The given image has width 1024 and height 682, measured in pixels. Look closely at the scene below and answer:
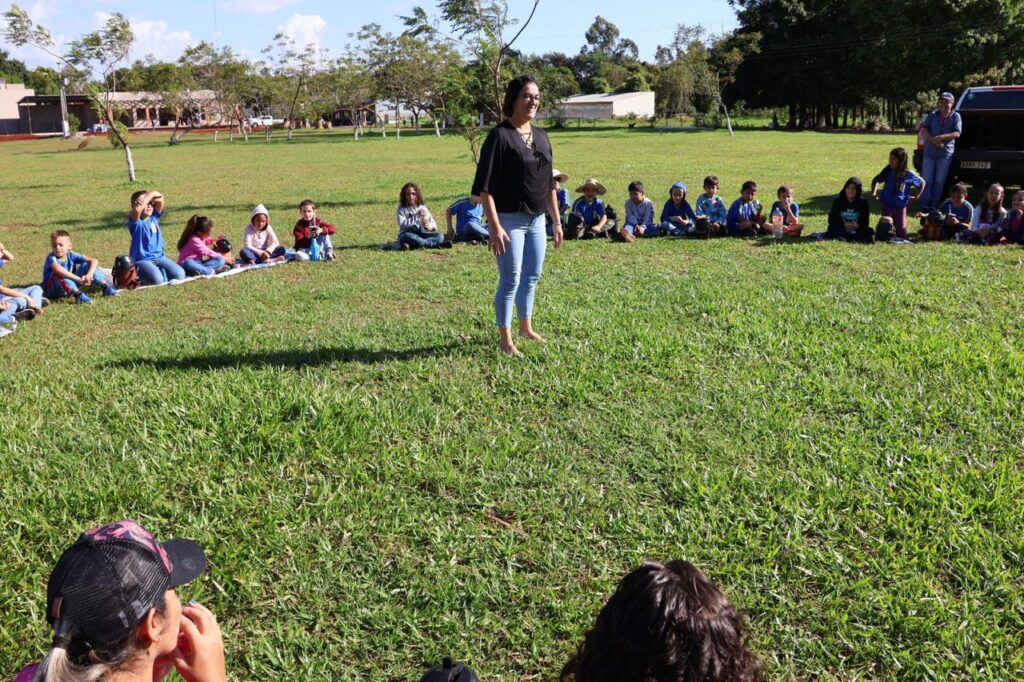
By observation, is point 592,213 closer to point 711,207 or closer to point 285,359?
point 711,207

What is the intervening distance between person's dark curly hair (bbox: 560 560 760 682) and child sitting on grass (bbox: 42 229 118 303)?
8346mm

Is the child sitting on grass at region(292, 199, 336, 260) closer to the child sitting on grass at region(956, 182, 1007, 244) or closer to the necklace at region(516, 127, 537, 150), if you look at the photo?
the necklace at region(516, 127, 537, 150)

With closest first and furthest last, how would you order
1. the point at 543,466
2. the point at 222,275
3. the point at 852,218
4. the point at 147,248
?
the point at 543,466, the point at 147,248, the point at 222,275, the point at 852,218

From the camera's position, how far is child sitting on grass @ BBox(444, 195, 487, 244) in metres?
11.6

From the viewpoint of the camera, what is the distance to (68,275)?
855 cm

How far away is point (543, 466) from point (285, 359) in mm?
2479

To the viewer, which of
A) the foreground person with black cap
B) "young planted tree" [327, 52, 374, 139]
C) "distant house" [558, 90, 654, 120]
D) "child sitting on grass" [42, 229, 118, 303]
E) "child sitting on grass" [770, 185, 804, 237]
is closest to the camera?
the foreground person with black cap

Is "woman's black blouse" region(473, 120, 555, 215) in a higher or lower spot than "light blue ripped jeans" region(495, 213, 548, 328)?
higher

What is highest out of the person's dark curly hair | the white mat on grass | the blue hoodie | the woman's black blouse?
the woman's black blouse

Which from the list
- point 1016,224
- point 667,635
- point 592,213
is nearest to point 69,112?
point 592,213

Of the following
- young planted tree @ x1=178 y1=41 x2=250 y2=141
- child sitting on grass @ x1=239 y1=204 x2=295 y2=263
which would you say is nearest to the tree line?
young planted tree @ x1=178 y1=41 x2=250 y2=141

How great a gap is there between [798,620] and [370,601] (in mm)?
A: 1637

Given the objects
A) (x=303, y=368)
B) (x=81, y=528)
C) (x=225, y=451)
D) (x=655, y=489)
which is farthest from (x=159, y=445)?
(x=655, y=489)

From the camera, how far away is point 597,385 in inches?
202
